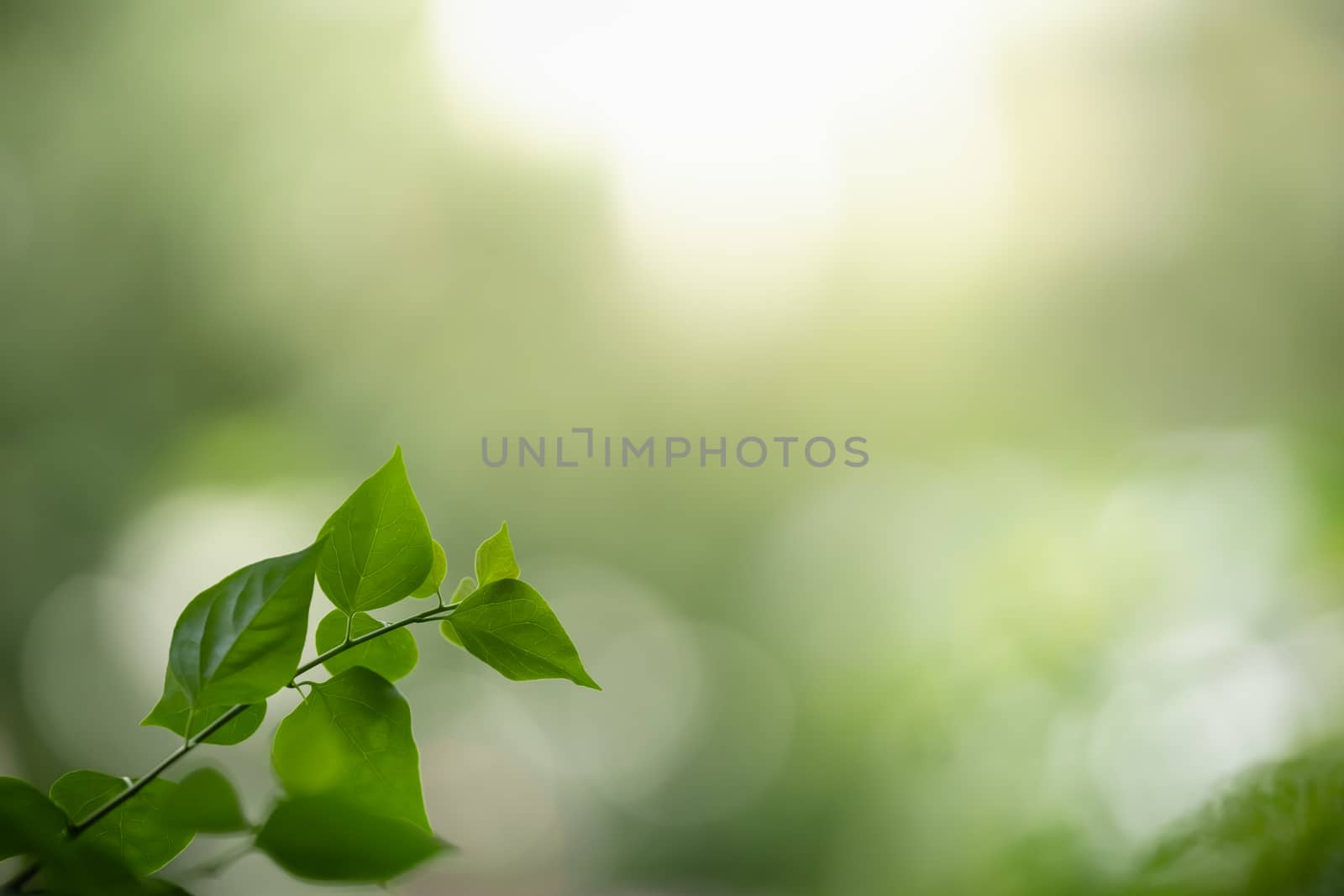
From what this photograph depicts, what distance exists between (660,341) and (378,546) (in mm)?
1963

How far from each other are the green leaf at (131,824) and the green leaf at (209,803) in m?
0.06

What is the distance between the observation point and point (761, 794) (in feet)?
6.24

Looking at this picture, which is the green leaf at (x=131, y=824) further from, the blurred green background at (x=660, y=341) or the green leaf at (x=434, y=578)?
the blurred green background at (x=660, y=341)

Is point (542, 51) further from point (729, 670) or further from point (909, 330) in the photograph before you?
point (729, 670)

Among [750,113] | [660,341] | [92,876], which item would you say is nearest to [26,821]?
[92,876]

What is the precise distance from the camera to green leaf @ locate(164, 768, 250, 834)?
96mm

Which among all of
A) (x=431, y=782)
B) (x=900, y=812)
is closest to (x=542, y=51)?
(x=431, y=782)

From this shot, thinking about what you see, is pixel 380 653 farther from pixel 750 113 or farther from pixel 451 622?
pixel 750 113

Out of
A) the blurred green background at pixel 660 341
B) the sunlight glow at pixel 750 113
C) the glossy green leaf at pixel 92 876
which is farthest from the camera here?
the sunlight glow at pixel 750 113

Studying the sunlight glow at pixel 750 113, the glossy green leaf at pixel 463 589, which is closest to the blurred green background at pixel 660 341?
the sunlight glow at pixel 750 113

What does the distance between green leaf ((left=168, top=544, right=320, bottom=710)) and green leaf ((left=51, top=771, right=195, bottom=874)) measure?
1.3 inches

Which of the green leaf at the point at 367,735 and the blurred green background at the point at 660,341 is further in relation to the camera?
the blurred green background at the point at 660,341

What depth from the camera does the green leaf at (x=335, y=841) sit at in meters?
0.10

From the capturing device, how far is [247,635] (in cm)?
12
